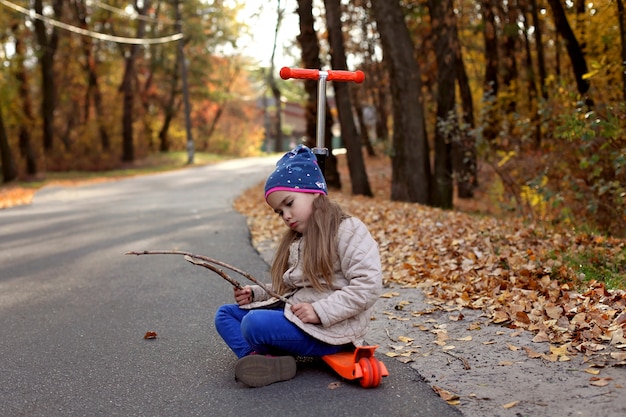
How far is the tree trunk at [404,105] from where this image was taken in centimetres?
1423

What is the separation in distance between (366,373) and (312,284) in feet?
1.88

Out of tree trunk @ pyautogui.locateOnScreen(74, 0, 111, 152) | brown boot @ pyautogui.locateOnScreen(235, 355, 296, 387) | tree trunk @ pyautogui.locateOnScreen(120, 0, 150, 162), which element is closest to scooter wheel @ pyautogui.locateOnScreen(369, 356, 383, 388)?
brown boot @ pyautogui.locateOnScreen(235, 355, 296, 387)

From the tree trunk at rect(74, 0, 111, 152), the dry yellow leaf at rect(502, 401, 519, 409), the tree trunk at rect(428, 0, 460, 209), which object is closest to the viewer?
the dry yellow leaf at rect(502, 401, 519, 409)

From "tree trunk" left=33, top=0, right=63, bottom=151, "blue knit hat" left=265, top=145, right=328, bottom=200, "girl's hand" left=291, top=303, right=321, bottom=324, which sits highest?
"tree trunk" left=33, top=0, right=63, bottom=151

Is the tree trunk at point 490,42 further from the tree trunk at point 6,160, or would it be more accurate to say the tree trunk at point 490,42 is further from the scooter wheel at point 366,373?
the tree trunk at point 6,160

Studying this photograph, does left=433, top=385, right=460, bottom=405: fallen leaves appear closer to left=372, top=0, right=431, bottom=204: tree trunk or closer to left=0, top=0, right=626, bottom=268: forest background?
left=0, top=0, right=626, bottom=268: forest background

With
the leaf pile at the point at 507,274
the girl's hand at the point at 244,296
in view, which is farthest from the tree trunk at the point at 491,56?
the girl's hand at the point at 244,296

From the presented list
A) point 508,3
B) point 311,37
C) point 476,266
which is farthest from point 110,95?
point 476,266

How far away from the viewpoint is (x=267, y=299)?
14.6 feet

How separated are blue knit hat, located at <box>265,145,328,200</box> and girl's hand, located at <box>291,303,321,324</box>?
24.9 inches

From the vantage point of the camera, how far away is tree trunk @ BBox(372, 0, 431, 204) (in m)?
14.2

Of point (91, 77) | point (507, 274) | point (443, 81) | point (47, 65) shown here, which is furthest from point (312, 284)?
point (91, 77)

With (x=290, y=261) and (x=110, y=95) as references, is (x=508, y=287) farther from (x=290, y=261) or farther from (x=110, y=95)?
(x=110, y=95)

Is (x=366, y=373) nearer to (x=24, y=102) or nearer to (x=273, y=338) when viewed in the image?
(x=273, y=338)
